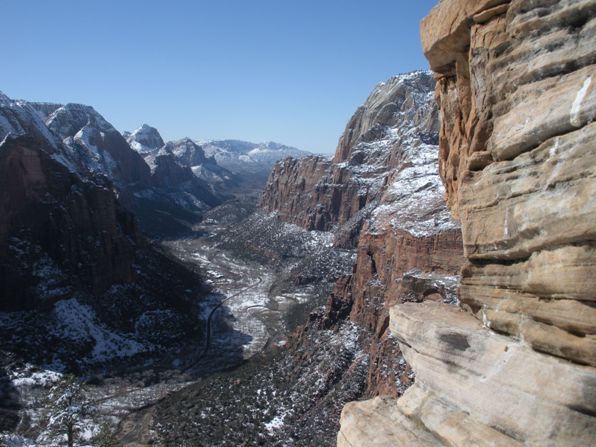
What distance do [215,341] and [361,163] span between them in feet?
245

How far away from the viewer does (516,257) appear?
1142 cm

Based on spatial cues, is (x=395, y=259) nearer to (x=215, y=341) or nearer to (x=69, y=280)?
(x=215, y=341)

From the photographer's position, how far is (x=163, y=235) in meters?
169

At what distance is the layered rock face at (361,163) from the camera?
120400mm

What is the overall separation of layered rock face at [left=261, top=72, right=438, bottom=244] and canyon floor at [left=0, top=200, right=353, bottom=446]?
8376 mm

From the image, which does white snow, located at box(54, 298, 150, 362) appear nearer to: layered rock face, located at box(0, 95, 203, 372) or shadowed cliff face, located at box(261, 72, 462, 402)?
layered rock face, located at box(0, 95, 203, 372)

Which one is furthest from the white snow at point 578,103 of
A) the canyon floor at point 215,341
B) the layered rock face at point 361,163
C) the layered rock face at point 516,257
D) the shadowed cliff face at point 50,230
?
the layered rock face at point 361,163

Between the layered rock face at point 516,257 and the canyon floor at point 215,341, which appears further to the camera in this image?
the canyon floor at point 215,341

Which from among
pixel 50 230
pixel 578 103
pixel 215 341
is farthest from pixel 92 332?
pixel 578 103

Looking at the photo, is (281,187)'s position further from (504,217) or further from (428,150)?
(504,217)

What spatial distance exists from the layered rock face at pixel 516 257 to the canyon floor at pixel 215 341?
1348 inches

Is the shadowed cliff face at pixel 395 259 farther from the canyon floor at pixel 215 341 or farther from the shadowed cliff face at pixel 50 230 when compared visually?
the shadowed cliff face at pixel 50 230

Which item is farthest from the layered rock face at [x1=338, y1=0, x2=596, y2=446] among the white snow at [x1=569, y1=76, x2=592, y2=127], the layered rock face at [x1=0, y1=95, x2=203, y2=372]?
the layered rock face at [x1=0, y1=95, x2=203, y2=372]

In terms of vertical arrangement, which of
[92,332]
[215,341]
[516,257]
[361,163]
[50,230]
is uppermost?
[361,163]
